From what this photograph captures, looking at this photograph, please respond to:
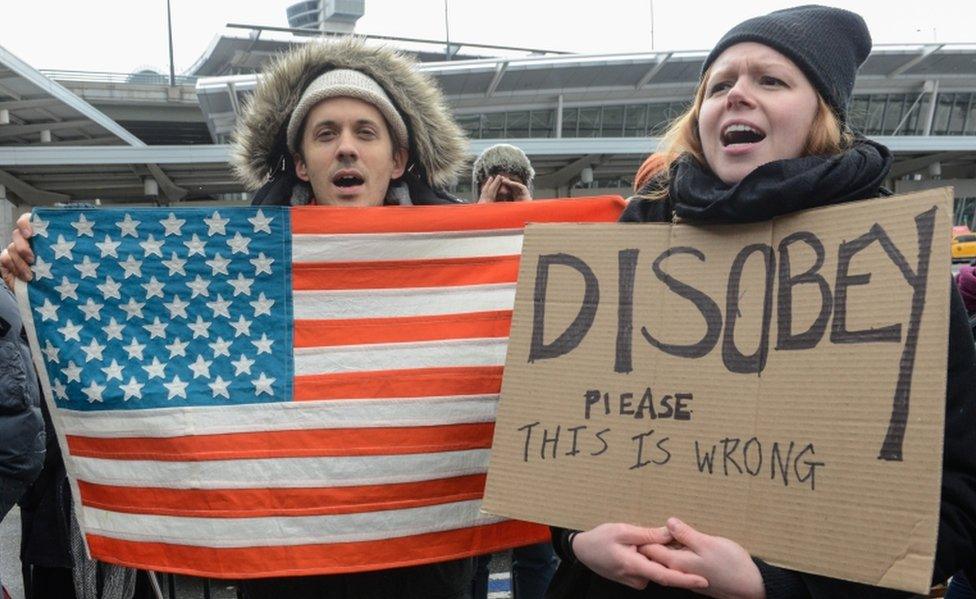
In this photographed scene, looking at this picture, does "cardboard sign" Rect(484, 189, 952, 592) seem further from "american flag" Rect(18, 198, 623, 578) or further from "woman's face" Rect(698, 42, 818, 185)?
"american flag" Rect(18, 198, 623, 578)

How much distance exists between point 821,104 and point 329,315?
1.31 m

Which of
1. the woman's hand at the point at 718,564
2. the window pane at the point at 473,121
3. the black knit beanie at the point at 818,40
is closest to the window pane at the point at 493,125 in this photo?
the window pane at the point at 473,121

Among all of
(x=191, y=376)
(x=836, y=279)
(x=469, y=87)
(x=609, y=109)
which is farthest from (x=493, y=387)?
(x=609, y=109)

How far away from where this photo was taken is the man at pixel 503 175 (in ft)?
13.5

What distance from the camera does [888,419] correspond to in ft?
4.56

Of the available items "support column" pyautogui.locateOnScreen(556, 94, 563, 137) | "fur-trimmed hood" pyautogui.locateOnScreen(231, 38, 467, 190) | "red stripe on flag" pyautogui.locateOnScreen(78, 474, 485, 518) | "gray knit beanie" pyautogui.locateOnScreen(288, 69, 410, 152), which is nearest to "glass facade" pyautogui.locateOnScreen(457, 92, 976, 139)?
"support column" pyautogui.locateOnScreen(556, 94, 563, 137)

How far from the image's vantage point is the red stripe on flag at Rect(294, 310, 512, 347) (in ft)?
7.30

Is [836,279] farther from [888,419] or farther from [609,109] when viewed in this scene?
[609,109]

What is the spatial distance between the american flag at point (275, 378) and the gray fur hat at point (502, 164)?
2040 mm

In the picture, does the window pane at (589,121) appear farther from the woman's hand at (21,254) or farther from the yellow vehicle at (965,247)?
the woman's hand at (21,254)

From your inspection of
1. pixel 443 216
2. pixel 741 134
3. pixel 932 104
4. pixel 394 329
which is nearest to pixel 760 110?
pixel 741 134

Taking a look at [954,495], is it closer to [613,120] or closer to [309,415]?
[309,415]

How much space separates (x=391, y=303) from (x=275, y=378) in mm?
360

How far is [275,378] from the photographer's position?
2201mm
